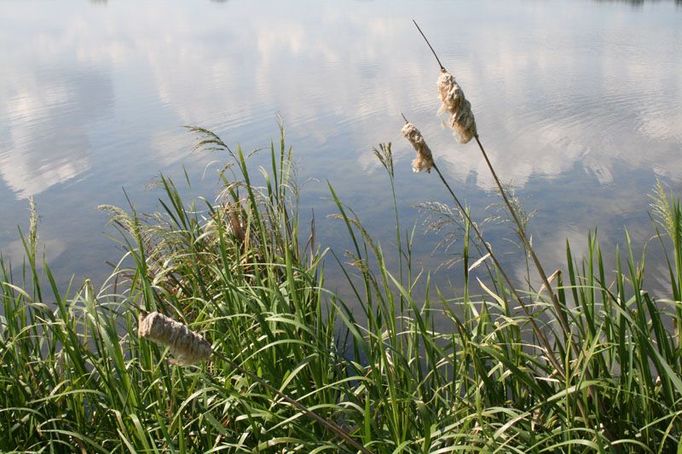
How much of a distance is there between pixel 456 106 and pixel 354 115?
9.24 m

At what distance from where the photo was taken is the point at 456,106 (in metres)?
1.79

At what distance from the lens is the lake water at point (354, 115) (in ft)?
24.0

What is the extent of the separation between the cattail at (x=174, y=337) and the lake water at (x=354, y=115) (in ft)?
10.9

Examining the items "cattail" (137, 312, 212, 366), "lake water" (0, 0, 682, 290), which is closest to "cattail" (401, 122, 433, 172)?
"cattail" (137, 312, 212, 366)

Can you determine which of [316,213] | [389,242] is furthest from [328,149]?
[389,242]

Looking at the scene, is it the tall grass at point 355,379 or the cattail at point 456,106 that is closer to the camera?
the cattail at point 456,106

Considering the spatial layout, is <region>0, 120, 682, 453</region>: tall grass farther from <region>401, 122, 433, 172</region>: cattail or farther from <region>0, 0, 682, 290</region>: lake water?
<region>0, 0, 682, 290</region>: lake water

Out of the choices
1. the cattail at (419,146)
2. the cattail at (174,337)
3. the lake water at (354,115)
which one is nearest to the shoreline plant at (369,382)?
the cattail at (419,146)

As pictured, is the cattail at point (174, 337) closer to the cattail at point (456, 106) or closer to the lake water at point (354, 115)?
the cattail at point (456, 106)

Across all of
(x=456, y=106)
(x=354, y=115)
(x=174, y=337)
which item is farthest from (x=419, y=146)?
(x=354, y=115)

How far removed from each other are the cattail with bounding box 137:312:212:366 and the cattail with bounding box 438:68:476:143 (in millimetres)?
864

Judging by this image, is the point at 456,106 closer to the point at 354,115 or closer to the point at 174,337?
the point at 174,337

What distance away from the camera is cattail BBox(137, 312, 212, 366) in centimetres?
135

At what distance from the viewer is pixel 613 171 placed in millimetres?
8203
